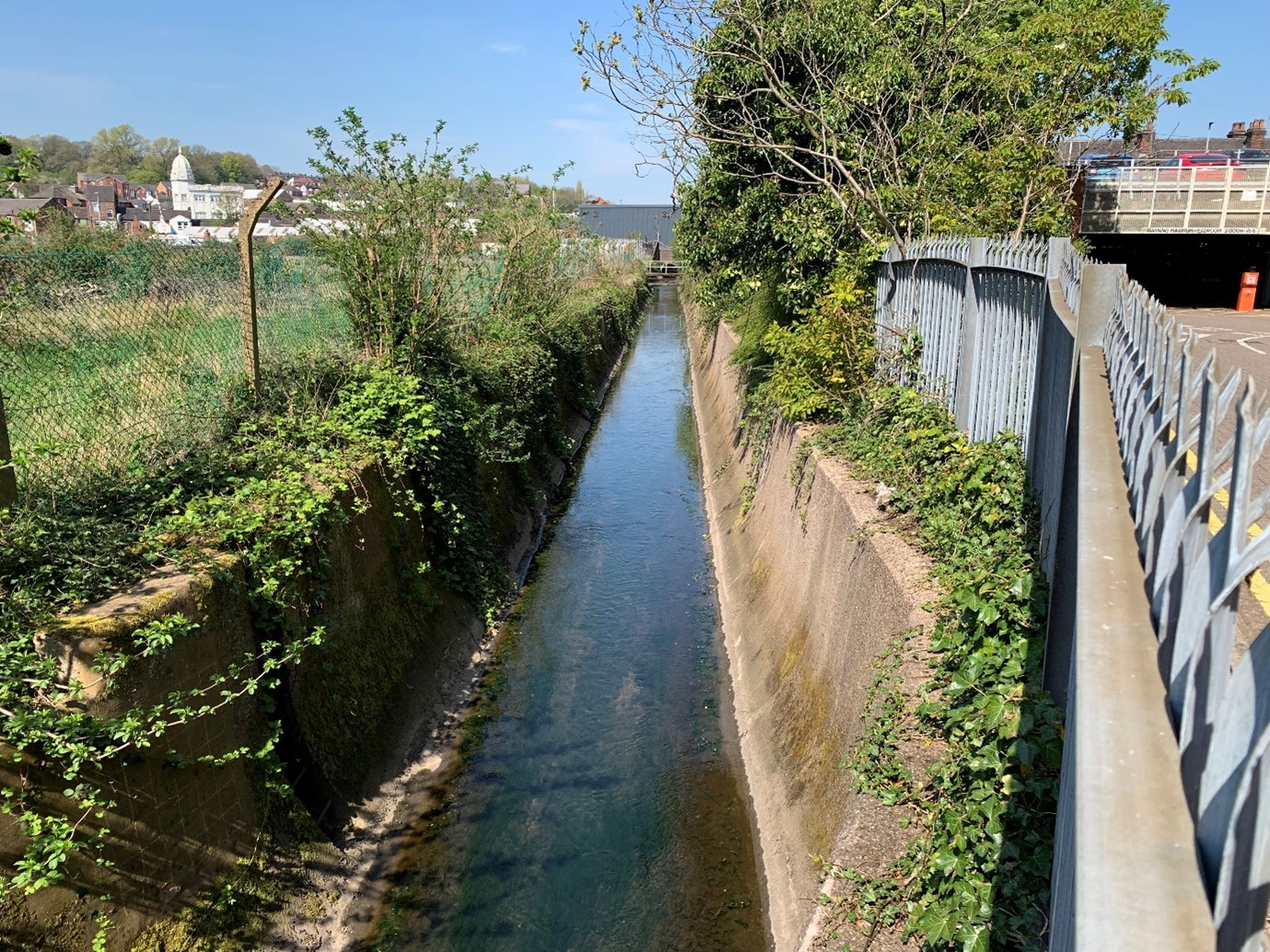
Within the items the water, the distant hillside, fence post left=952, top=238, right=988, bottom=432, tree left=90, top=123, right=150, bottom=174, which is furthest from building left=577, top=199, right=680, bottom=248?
fence post left=952, top=238, right=988, bottom=432

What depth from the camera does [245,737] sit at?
18.0 ft

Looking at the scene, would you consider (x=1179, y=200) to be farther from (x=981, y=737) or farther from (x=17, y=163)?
(x=17, y=163)

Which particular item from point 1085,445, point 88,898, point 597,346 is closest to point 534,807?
point 88,898

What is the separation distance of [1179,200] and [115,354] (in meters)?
19.3

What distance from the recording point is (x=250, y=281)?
7891mm

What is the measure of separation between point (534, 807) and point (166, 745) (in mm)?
3159

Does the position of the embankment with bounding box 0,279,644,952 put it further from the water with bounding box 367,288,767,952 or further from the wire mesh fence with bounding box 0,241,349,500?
the wire mesh fence with bounding box 0,241,349,500

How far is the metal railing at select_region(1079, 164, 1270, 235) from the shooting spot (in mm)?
18016

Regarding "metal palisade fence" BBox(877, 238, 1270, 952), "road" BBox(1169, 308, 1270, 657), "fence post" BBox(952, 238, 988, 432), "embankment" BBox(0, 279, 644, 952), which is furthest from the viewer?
"fence post" BBox(952, 238, 988, 432)

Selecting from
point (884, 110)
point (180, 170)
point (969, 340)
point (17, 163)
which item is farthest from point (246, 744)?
point (180, 170)

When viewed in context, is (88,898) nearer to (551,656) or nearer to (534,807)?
(534,807)

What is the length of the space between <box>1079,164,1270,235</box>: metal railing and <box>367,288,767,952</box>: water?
12.2 metres

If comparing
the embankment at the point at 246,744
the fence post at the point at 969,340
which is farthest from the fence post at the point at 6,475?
the fence post at the point at 969,340

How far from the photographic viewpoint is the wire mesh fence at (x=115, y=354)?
593cm
